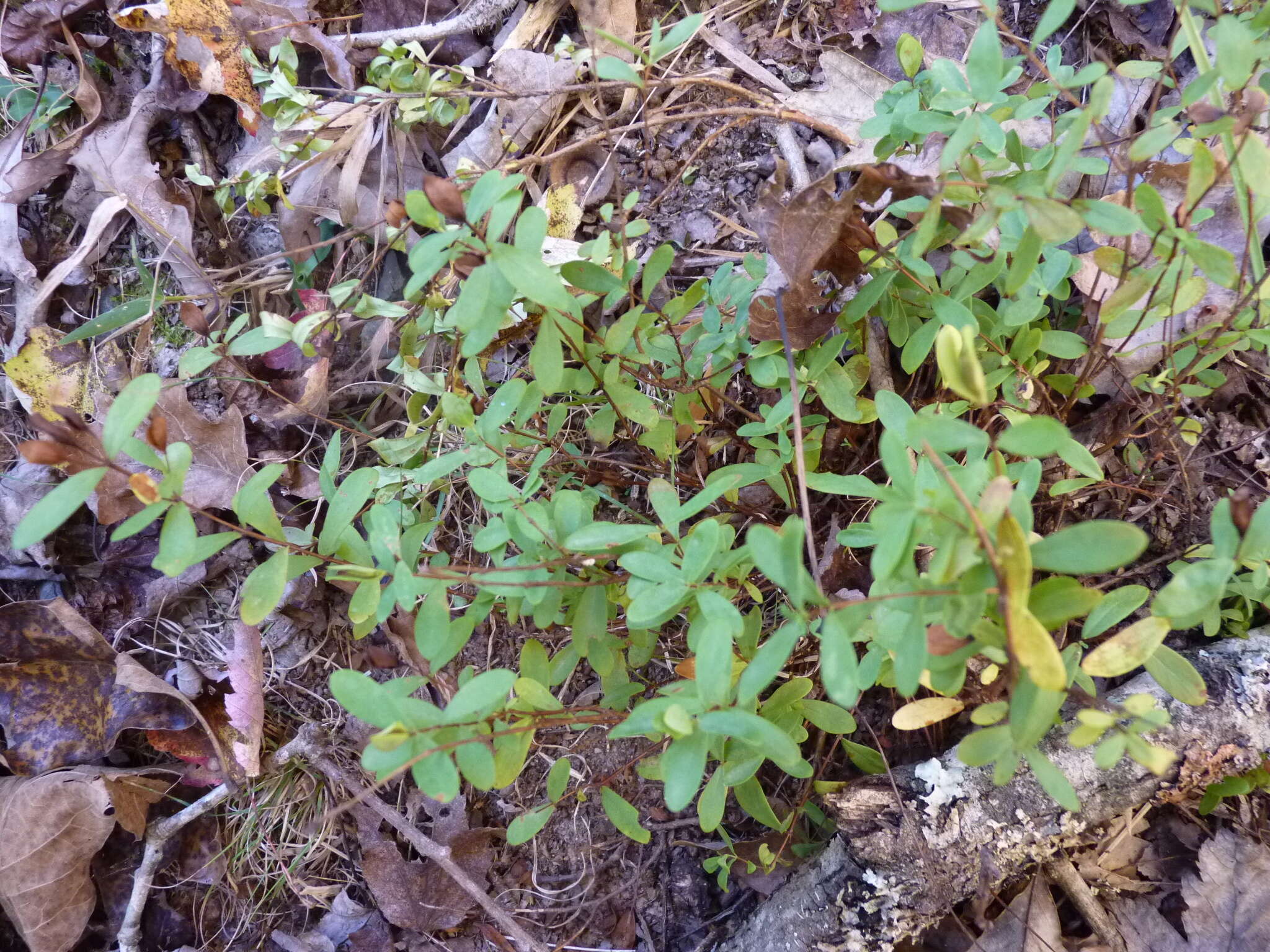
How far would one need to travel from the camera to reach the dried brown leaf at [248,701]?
7.66ft

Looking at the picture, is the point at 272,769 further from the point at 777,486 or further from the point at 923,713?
the point at 923,713

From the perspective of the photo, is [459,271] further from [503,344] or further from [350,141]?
[350,141]

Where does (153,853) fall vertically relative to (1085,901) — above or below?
below

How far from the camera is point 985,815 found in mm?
1671

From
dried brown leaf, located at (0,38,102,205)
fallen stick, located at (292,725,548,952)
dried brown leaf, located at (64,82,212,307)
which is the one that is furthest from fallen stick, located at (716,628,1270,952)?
dried brown leaf, located at (0,38,102,205)

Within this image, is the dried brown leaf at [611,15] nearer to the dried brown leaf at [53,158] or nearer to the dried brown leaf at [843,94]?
the dried brown leaf at [843,94]

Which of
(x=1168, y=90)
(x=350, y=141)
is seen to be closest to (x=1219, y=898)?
(x=1168, y=90)

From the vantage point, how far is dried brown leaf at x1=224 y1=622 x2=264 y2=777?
2.33m

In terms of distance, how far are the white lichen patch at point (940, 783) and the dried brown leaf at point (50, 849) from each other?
90.6 inches

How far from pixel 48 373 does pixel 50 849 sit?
1.46 m

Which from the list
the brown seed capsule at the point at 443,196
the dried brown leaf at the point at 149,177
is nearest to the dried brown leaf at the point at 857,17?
the brown seed capsule at the point at 443,196

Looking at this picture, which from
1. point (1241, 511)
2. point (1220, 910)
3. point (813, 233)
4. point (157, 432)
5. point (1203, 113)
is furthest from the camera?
point (1220, 910)

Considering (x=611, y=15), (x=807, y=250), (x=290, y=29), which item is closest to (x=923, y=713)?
(x=807, y=250)

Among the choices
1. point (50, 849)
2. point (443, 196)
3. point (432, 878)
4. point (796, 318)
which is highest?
point (443, 196)
